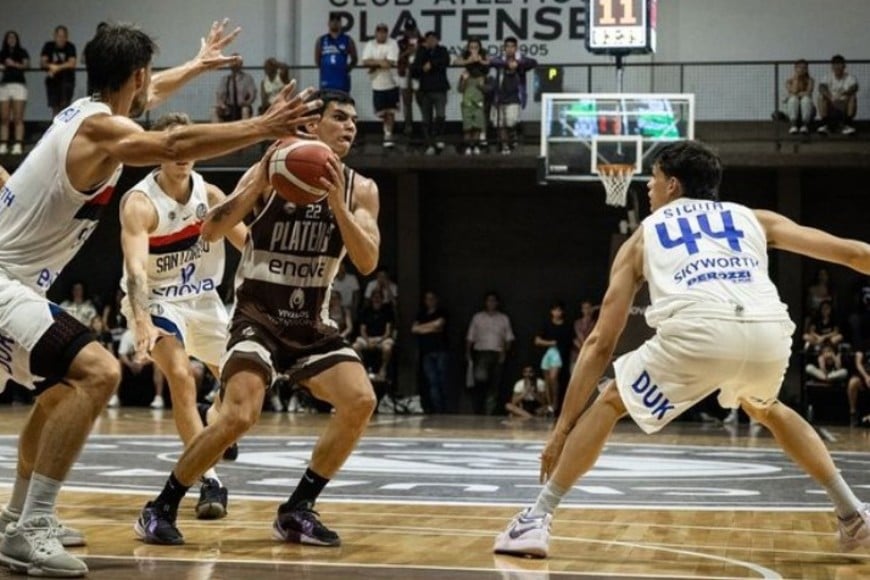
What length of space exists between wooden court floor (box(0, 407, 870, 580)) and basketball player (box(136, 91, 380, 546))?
278 mm

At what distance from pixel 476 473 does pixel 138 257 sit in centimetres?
333

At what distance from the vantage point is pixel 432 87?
1969cm

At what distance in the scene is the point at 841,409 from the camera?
18875 millimetres

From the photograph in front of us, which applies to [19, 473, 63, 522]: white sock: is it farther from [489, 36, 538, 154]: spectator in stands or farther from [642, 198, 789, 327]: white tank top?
[489, 36, 538, 154]: spectator in stands

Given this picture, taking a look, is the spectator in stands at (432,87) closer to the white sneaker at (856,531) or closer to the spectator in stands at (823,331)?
the spectator in stands at (823,331)

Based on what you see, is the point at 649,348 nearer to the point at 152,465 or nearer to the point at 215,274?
the point at 215,274

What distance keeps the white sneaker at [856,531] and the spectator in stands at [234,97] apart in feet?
50.0

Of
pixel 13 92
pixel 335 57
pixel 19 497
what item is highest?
pixel 335 57

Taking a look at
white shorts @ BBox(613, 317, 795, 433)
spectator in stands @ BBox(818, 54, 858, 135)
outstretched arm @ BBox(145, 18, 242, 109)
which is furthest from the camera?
spectator in stands @ BBox(818, 54, 858, 135)

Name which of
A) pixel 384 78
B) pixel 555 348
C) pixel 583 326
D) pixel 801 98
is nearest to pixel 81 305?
pixel 384 78

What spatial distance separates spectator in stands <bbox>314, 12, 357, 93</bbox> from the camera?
2003 cm

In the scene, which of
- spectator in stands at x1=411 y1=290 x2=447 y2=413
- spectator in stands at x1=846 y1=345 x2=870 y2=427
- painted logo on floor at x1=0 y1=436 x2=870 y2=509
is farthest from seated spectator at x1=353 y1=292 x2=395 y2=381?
painted logo on floor at x1=0 y1=436 x2=870 y2=509

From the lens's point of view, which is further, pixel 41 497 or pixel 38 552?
pixel 41 497

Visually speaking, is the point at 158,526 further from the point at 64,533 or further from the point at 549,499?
the point at 549,499
